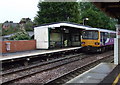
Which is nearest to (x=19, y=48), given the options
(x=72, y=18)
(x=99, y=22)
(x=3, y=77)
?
(x=3, y=77)

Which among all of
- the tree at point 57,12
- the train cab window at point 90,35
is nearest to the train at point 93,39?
the train cab window at point 90,35

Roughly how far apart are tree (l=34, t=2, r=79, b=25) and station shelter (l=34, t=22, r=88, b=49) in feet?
47.8

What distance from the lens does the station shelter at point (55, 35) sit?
73.0 feet

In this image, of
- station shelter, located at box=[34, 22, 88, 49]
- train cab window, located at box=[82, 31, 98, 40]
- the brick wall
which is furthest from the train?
the brick wall

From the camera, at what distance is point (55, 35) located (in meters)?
24.0

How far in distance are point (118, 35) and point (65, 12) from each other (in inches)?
1187

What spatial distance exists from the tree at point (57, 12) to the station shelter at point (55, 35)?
1458 centimetres

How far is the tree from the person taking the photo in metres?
41.2

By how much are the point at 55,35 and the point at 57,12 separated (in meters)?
18.5

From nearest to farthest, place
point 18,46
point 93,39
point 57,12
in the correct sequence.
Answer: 1. point 18,46
2. point 93,39
3. point 57,12

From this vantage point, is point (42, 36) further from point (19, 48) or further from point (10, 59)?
point (10, 59)

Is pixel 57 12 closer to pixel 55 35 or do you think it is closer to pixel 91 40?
pixel 55 35

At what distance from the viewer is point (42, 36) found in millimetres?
22766

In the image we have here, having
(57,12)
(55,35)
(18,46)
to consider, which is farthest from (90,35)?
(57,12)
